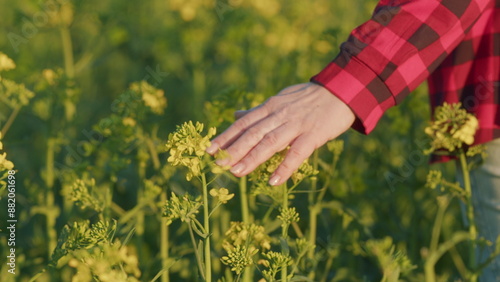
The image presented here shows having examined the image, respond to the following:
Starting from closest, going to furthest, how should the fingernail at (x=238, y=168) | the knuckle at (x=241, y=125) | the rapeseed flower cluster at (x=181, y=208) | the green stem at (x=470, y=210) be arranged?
the rapeseed flower cluster at (x=181, y=208)
the fingernail at (x=238, y=168)
the knuckle at (x=241, y=125)
the green stem at (x=470, y=210)

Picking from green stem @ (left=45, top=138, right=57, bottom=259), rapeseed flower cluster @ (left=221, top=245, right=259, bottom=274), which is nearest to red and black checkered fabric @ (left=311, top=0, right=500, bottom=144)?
rapeseed flower cluster @ (left=221, top=245, right=259, bottom=274)

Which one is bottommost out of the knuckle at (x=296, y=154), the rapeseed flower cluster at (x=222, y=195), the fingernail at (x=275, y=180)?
the fingernail at (x=275, y=180)

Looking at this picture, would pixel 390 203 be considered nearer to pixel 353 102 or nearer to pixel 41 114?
pixel 353 102

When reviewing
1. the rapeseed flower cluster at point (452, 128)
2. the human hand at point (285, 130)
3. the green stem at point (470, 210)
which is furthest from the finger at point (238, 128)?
the green stem at point (470, 210)

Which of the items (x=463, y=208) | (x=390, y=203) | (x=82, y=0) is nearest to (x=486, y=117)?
(x=463, y=208)

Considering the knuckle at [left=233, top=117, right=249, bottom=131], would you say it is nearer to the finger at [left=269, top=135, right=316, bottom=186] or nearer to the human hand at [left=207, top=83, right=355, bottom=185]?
the human hand at [left=207, top=83, right=355, bottom=185]

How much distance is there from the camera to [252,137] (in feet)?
5.09

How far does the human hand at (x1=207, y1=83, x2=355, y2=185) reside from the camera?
5.02ft

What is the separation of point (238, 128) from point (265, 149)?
5.2 inches

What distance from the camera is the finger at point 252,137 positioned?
154 centimetres

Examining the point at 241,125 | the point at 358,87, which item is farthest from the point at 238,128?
the point at 358,87

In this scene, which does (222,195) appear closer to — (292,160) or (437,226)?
(292,160)

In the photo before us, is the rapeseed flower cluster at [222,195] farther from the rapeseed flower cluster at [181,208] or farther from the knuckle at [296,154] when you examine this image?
the knuckle at [296,154]

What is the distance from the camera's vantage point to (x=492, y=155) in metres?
1.96
